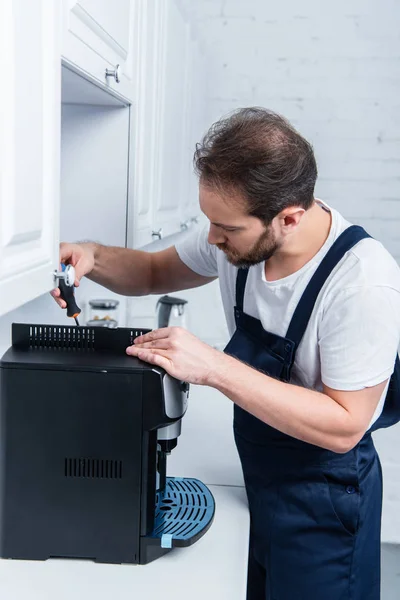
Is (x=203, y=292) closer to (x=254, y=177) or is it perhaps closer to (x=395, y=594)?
(x=395, y=594)

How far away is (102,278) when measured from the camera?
154 cm

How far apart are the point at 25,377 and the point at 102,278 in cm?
61

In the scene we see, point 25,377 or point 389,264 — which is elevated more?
point 389,264

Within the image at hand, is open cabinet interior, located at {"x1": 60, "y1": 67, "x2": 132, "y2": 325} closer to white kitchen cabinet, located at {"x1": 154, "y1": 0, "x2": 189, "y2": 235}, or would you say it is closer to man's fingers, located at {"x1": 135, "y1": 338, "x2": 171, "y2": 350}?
white kitchen cabinet, located at {"x1": 154, "y1": 0, "x2": 189, "y2": 235}

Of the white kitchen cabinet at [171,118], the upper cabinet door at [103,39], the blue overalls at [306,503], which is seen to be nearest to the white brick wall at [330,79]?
the white kitchen cabinet at [171,118]

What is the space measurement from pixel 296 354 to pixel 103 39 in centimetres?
65

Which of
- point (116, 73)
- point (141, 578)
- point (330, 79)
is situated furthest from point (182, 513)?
point (330, 79)

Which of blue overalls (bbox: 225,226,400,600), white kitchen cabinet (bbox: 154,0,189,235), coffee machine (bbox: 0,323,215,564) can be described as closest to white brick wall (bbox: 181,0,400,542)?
white kitchen cabinet (bbox: 154,0,189,235)

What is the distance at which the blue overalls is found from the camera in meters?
1.22

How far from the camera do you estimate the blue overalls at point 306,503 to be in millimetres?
1222

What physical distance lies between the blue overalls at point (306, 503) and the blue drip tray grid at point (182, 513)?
0.43ft

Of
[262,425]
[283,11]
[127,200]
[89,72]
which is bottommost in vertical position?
[262,425]

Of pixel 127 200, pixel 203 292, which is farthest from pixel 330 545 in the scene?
pixel 203 292

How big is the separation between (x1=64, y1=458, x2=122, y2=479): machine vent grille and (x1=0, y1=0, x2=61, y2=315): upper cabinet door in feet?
0.83
